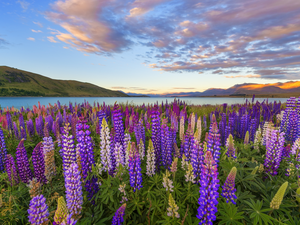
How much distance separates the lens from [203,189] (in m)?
2.04

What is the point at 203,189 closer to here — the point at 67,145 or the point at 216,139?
the point at 216,139

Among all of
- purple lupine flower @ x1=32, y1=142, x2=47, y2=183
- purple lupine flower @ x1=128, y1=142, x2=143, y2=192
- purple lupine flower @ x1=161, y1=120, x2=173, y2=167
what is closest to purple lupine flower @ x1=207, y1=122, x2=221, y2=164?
Answer: purple lupine flower @ x1=161, y1=120, x2=173, y2=167

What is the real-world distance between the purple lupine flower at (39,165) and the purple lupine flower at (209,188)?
3928mm

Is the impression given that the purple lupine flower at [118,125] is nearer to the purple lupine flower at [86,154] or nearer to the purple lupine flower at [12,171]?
the purple lupine flower at [86,154]

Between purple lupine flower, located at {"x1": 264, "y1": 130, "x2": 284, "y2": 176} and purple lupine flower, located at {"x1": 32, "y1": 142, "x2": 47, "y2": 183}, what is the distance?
226 inches

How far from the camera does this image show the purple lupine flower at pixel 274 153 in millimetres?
3627

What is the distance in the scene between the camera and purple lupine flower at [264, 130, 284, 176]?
3.63 m

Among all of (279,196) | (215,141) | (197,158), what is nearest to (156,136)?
(197,158)

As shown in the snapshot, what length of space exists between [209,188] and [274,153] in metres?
2.81

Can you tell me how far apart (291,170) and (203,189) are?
2.96 m

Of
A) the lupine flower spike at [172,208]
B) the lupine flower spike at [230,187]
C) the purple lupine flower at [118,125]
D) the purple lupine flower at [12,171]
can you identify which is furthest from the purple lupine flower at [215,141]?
the purple lupine flower at [12,171]

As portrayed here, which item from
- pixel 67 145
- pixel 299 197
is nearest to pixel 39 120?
pixel 67 145

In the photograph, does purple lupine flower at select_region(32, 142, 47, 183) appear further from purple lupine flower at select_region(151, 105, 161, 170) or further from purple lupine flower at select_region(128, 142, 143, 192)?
purple lupine flower at select_region(151, 105, 161, 170)

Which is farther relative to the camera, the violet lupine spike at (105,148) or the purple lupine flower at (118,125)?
the purple lupine flower at (118,125)
